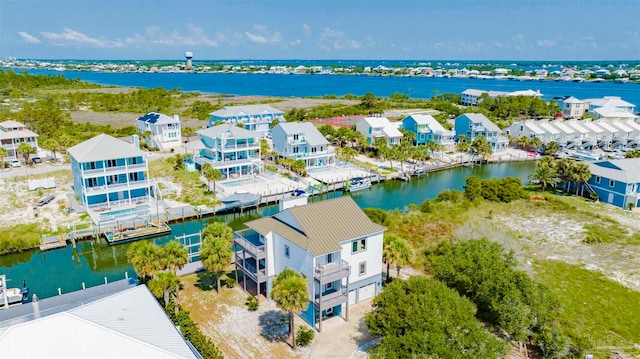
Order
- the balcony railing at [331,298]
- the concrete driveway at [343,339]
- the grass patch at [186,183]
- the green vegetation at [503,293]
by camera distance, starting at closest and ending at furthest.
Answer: the green vegetation at [503,293], the concrete driveway at [343,339], the balcony railing at [331,298], the grass patch at [186,183]

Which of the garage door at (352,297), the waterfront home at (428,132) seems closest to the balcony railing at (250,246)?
the garage door at (352,297)

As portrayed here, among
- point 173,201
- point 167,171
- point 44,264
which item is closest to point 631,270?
point 173,201

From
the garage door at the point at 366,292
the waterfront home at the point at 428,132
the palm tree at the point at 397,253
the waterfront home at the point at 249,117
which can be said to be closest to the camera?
the palm tree at the point at 397,253

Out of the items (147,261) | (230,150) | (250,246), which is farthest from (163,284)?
(230,150)

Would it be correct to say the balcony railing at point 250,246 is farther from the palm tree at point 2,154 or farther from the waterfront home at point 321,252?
the palm tree at point 2,154

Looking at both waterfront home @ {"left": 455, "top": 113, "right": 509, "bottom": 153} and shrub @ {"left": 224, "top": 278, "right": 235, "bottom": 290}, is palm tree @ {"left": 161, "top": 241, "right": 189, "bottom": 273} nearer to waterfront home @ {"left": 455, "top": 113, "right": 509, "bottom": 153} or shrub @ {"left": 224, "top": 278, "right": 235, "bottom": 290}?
shrub @ {"left": 224, "top": 278, "right": 235, "bottom": 290}

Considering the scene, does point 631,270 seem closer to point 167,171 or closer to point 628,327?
point 628,327

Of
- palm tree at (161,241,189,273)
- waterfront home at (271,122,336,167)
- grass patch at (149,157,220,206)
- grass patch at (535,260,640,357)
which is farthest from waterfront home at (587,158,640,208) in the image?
palm tree at (161,241,189,273)
